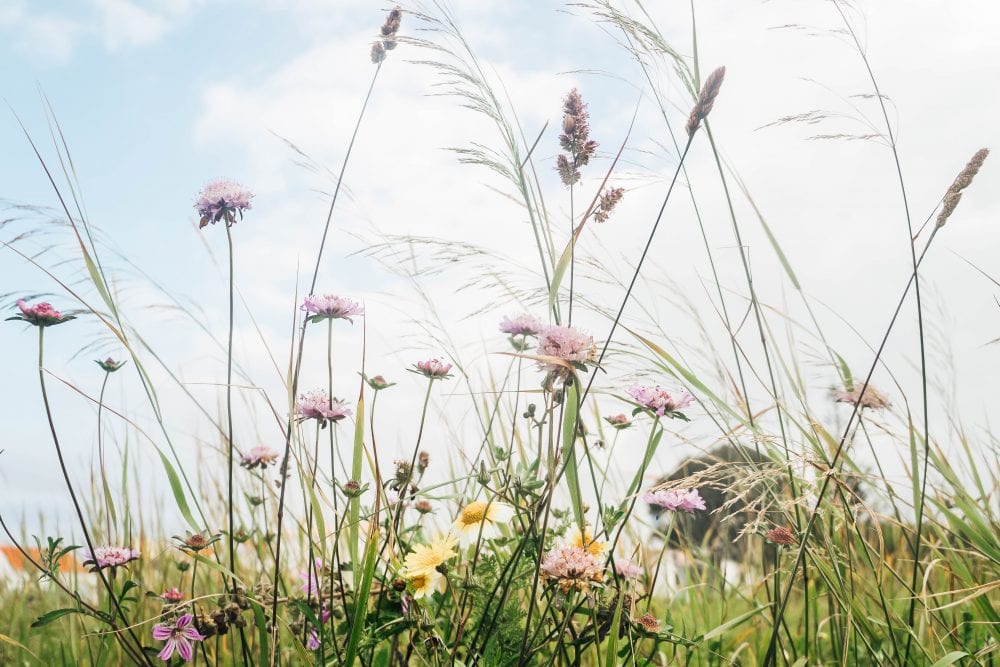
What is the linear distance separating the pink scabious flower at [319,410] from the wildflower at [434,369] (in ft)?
0.54

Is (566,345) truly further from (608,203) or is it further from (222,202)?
(222,202)

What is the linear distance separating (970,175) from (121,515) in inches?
84.7

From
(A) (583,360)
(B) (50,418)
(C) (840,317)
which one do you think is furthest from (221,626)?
(C) (840,317)

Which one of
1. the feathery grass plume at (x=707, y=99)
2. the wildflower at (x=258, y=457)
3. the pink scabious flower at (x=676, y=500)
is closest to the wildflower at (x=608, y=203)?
the feathery grass plume at (x=707, y=99)

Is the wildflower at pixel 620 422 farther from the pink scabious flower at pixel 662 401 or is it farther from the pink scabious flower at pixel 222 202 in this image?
the pink scabious flower at pixel 222 202

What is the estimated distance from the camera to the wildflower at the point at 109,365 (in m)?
1.80

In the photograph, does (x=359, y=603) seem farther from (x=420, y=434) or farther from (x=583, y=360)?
(x=583, y=360)

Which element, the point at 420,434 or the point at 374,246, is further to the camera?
the point at 374,246

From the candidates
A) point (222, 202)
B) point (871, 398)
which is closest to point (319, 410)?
point (222, 202)

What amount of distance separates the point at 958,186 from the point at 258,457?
58.7 inches

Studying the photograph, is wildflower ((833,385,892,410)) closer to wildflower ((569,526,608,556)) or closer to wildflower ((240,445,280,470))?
wildflower ((569,526,608,556))

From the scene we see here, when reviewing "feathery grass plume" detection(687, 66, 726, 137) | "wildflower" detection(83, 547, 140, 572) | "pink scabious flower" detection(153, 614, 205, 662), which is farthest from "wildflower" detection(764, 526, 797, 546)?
"wildflower" detection(83, 547, 140, 572)

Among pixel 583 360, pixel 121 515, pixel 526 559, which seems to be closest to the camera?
pixel 583 360

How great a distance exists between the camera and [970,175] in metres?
1.48
